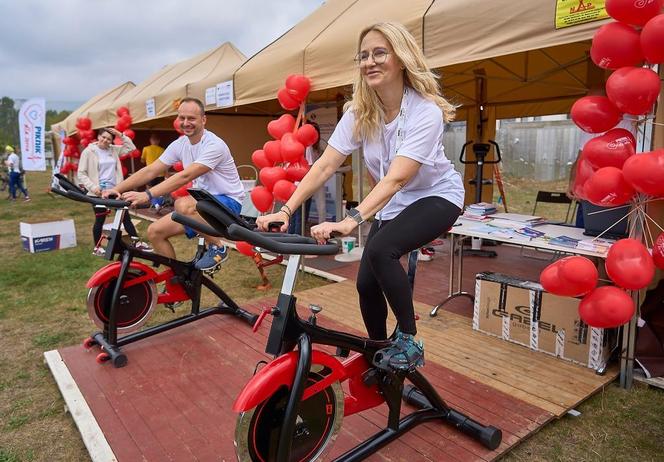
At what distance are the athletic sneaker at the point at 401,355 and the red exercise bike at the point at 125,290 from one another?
199 cm

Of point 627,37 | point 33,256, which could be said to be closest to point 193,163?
point 627,37

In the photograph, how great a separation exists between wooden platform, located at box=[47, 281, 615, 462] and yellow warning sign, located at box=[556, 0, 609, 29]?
2.18m

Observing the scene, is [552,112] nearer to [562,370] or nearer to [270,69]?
[270,69]

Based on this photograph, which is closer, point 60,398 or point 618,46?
point 618,46

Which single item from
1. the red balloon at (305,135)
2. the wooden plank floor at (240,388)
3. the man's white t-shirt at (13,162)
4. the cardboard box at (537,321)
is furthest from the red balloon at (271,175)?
the man's white t-shirt at (13,162)

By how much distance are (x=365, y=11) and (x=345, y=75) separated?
1.00 m

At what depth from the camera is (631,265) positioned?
93.7 inches

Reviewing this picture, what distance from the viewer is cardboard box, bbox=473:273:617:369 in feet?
10.0

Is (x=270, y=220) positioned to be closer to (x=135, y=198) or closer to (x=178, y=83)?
(x=135, y=198)

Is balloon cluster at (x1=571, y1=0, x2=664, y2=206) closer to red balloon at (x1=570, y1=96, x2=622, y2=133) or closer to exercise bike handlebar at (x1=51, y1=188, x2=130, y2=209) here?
red balloon at (x1=570, y1=96, x2=622, y2=133)

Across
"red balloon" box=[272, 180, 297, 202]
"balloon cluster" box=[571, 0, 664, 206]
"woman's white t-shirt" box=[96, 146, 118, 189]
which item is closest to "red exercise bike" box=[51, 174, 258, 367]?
"red balloon" box=[272, 180, 297, 202]

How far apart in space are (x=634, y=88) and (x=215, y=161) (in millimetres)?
2852

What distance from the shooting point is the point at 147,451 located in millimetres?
2244

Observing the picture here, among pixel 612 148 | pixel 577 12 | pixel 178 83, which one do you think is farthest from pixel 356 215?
pixel 178 83
